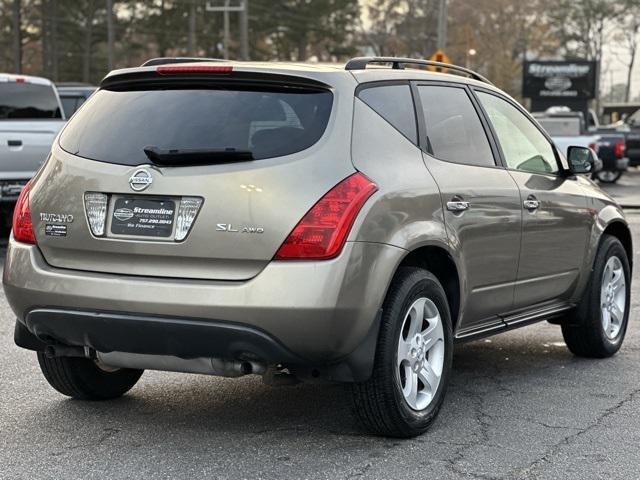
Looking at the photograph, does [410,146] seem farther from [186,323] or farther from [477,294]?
[186,323]

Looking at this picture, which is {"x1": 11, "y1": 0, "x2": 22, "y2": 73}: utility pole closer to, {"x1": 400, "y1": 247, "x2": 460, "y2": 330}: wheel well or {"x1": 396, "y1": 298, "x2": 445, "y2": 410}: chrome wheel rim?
{"x1": 400, "y1": 247, "x2": 460, "y2": 330}: wheel well

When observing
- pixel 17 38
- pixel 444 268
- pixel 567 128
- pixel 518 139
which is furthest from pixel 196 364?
pixel 17 38

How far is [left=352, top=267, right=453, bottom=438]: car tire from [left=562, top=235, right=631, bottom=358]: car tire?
1.87 metres

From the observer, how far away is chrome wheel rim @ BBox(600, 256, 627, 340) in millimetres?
6938

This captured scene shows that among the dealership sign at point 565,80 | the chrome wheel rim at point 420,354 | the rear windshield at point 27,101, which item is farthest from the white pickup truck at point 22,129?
the dealership sign at point 565,80

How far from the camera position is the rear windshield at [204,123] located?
15.0 ft

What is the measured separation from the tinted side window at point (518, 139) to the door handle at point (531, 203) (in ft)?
0.67

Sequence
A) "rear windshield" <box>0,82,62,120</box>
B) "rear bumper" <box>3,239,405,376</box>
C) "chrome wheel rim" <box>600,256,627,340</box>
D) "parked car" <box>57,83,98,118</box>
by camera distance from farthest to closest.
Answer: "parked car" <box>57,83,98,118</box> → "rear windshield" <box>0,82,62,120</box> → "chrome wheel rim" <box>600,256,627,340</box> → "rear bumper" <box>3,239,405,376</box>

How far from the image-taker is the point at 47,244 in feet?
15.7

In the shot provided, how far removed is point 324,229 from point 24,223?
4.80ft

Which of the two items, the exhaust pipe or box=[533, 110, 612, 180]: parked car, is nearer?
the exhaust pipe

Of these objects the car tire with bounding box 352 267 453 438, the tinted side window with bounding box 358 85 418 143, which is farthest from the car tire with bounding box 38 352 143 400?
the tinted side window with bounding box 358 85 418 143

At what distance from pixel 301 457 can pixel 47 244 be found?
4.70 ft

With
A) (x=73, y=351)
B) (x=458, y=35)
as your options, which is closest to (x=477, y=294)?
(x=73, y=351)
